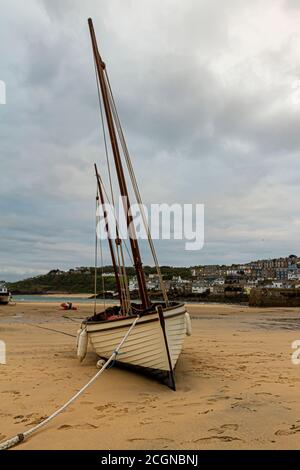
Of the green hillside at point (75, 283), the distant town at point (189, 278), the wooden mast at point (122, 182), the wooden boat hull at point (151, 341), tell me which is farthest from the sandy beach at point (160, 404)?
the green hillside at point (75, 283)

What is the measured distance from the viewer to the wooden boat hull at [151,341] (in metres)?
8.77

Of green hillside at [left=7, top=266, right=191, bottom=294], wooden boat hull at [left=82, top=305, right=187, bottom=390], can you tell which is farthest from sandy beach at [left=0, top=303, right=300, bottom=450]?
green hillside at [left=7, top=266, right=191, bottom=294]

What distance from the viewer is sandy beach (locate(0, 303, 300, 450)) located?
5602 millimetres

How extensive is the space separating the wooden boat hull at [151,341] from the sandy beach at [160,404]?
0.44 metres

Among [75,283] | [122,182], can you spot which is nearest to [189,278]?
[75,283]

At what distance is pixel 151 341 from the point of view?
887cm

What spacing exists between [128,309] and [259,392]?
195 inches

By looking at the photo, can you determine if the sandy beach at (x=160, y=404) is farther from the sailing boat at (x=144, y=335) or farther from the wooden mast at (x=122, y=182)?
the wooden mast at (x=122, y=182)

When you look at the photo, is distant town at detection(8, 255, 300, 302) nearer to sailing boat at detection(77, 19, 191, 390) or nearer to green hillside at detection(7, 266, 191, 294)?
green hillside at detection(7, 266, 191, 294)

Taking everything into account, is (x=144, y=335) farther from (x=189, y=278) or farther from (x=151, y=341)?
(x=189, y=278)

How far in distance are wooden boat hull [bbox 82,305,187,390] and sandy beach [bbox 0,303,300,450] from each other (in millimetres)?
438

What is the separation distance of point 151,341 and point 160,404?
1.62 meters
